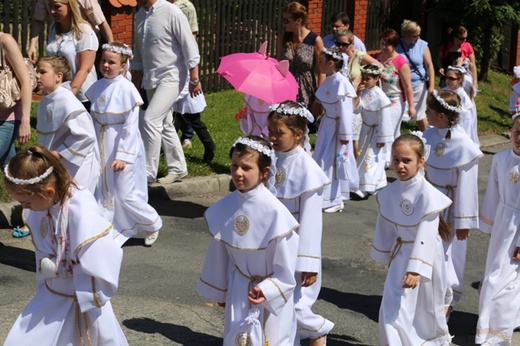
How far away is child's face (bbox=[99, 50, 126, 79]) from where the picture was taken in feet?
30.5

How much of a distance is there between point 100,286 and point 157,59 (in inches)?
219

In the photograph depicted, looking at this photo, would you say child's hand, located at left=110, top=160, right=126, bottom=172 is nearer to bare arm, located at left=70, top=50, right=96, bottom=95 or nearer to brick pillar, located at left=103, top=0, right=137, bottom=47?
bare arm, located at left=70, top=50, right=96, bottom=95

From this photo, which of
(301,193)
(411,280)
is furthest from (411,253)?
(301,193)

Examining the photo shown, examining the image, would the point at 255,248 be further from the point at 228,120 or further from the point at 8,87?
the point at 228,120

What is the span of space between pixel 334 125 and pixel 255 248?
5317mm

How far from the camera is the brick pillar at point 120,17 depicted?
1444 centimetres

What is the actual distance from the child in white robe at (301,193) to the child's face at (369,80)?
518 centimetres

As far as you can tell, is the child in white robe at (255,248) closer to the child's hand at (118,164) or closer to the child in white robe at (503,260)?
the child in white robe at (503,260)

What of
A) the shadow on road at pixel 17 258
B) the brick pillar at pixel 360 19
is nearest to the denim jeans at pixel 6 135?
the shadow on road at pixel 17 258

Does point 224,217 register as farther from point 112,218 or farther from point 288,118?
point 112,218

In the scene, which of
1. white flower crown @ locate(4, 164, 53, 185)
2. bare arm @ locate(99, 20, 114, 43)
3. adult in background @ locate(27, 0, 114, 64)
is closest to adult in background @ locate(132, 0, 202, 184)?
bare arm @ locate(99, 20, 114, 43)

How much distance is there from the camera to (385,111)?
1239 cm

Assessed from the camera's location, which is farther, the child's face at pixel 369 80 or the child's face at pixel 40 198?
the child's face at pixel 369 80

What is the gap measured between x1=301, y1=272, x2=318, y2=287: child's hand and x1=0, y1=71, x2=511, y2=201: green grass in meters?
4.04
